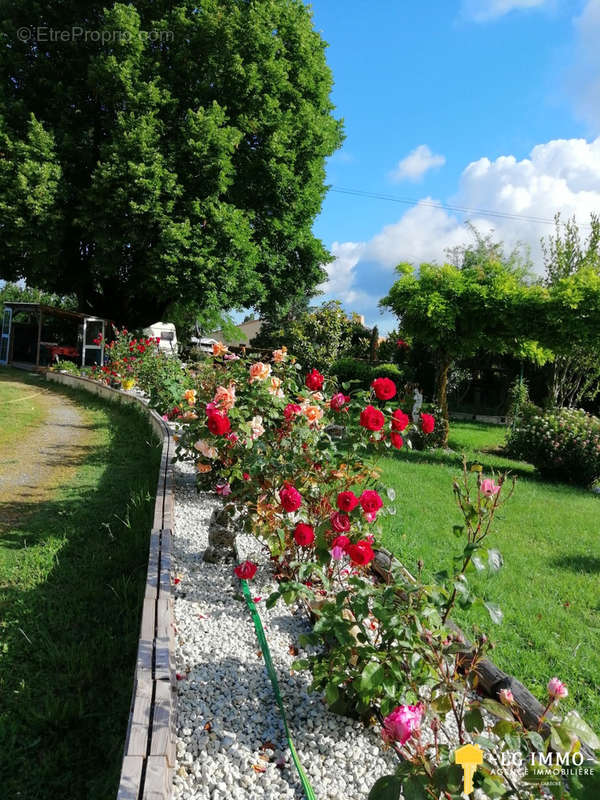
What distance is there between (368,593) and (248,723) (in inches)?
26.6

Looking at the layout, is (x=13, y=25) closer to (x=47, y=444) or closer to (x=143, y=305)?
(x=143, y=305)

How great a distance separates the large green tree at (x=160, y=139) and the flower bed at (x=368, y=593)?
34.4ft

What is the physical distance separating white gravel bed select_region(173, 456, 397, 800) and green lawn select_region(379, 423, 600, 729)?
3.59 feet

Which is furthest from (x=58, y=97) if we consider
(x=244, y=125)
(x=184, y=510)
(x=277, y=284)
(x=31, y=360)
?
(x=184, y=510)

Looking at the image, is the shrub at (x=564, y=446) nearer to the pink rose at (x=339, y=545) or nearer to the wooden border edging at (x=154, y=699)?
the wooden border edging at (x=154, y=699)

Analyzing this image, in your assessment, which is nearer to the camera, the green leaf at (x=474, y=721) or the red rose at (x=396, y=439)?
the green leaf at (x=474, y=721)

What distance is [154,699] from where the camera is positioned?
1817 mm

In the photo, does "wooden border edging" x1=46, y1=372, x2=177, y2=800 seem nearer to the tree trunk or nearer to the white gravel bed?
the white gravel bed

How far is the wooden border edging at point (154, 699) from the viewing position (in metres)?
1.51

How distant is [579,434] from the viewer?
8.38 metres

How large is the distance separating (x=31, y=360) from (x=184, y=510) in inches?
711

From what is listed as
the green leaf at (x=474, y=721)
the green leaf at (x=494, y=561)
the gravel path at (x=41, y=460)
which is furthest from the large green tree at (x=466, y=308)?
the green leaf at (x=474, y=721)

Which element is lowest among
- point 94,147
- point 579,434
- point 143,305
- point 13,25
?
point 579,434

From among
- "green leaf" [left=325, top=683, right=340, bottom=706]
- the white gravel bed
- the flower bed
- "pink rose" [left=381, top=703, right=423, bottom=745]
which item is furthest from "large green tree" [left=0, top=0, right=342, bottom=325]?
"pink rose" [left=381, top=703, right=423, bottom=745]
